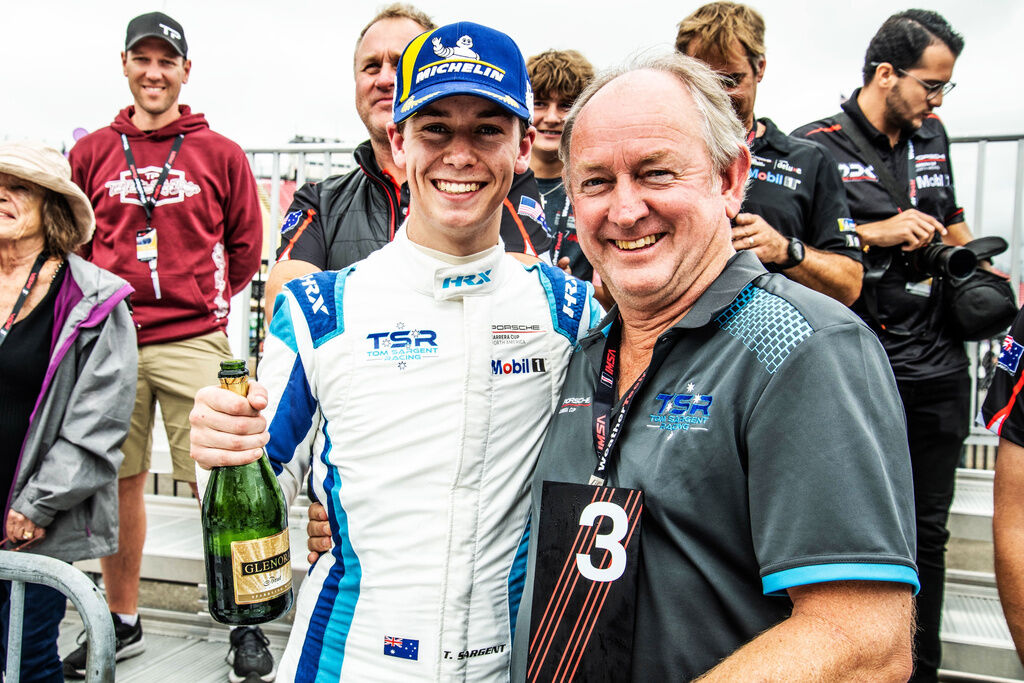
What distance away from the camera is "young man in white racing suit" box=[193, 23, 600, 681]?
4.87ft

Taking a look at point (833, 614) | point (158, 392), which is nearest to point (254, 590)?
point (833, 614)

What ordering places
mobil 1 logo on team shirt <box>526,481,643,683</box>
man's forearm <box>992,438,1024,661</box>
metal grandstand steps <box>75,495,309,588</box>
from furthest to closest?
metal grandstand steps <box>75,495,309,588</box> < man's forearm <box>992,438,1024,661</box> < mobil 1 logo on team shirt <box>526,481,643,683</box>

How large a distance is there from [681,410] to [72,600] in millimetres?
1480

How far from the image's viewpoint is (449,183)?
1.61 m

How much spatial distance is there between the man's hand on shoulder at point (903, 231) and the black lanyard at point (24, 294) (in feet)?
11.3

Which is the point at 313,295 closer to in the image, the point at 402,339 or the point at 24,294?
the point at 402,339

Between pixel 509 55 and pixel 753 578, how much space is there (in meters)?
1.22

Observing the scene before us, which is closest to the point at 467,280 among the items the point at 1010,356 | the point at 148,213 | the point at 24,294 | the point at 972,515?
the point at 1010,356

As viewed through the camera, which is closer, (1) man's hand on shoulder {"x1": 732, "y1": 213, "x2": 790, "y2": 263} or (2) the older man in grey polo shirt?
(2) the older man in grey polo shirt

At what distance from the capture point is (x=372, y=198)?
101 inches

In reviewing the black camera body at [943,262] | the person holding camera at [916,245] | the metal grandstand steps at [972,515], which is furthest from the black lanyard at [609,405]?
the metal grandstand steps at [972,515]

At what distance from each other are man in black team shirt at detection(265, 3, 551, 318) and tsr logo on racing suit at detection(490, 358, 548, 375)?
810 mm

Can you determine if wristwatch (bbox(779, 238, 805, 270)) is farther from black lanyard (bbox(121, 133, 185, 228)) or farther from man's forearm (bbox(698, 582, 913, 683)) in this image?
black lanyard (bbox(121, 133, 185, 228))

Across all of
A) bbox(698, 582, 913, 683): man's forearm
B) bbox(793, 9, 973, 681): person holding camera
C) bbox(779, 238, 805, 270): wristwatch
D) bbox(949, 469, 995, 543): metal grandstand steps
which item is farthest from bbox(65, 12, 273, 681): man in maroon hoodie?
bbox(949, 469, 995, 543): metal grandstand steps
